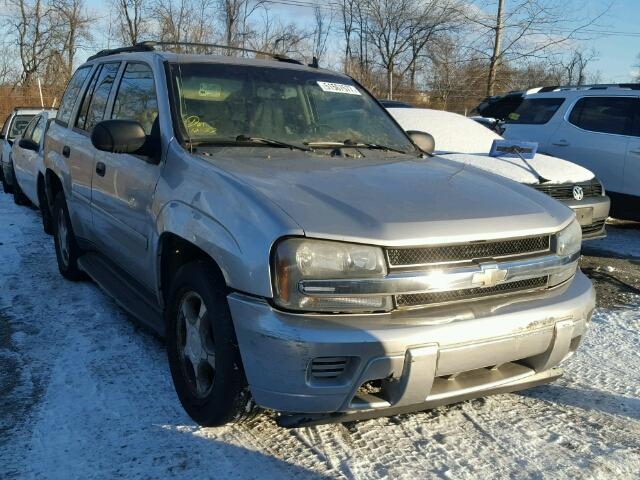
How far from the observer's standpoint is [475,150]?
7.51 metres

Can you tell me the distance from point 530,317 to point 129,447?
1869 millimetres

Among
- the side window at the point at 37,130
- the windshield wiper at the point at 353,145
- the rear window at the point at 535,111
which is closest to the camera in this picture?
the windshield wiper at the point at 353,145

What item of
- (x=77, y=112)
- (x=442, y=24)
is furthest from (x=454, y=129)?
(x=442, y=24)

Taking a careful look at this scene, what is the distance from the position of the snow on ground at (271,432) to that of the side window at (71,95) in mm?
2189

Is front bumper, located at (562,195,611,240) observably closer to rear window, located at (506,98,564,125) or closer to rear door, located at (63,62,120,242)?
rear window, located at (506,98,564,125)

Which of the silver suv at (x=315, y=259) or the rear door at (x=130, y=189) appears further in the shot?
the rear door at (x=130, y=189)

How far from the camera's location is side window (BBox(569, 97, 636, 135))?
801 cm

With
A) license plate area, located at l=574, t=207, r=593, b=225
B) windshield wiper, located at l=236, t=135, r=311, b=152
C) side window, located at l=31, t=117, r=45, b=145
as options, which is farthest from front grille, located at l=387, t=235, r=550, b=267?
side window, located at l=31, t=117, r=45, b=145

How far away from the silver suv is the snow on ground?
0.78 feet

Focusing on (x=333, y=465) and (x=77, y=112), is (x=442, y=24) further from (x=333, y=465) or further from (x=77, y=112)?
(x=333, y=465)

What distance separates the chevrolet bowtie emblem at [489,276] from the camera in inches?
107

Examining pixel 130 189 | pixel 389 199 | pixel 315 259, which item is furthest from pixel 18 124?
pixel 315 259

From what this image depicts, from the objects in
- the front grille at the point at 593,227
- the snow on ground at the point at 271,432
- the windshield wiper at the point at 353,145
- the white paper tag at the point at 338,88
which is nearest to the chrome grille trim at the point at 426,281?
the snow on ground at the point at 271,432

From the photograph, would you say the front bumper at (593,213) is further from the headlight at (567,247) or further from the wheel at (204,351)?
the wheel at (204,351)
